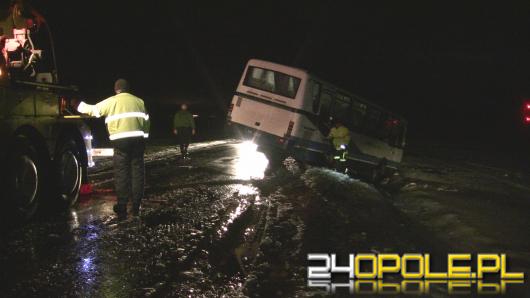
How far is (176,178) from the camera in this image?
1121cm

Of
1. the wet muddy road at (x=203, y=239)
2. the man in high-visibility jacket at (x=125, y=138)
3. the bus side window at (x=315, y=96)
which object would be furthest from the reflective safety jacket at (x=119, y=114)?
the bus side window at (x=315, y=96)

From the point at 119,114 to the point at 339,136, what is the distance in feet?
27.4

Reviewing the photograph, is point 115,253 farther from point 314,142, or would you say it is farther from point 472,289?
point 314,142

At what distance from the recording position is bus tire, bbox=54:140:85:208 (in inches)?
291

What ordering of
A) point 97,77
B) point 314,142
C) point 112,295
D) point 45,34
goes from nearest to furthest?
1. point 112,295
2. point 45,34
3. point 314,142
4. point 97,77

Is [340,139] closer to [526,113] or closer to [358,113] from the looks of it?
[358,113]

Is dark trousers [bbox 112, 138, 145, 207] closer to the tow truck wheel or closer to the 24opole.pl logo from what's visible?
the 24opole.pl logo

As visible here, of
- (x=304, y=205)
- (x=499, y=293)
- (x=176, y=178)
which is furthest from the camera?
(x=176, y=178)

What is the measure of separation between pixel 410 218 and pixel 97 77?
202 ft

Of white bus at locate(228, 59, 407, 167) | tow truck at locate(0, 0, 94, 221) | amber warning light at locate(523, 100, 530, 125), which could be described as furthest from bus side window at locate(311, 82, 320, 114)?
tow truck at locate(0, 0, 94, 221)

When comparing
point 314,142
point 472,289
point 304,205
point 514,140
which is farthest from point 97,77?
point 472,289

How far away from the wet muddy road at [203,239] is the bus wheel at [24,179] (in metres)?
0.27

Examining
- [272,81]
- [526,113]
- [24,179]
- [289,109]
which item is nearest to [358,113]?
[289,109]

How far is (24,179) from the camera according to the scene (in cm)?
651
